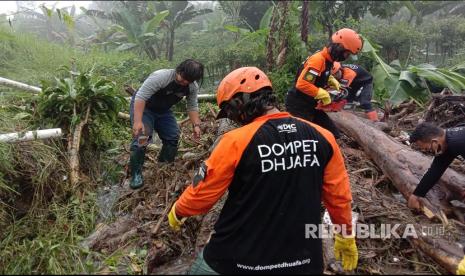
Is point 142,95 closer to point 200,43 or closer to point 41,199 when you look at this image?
point 41,199

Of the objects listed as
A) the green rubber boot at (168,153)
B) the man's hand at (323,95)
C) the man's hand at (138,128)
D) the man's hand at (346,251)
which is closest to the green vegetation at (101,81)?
the green rubber boot at (168,153)

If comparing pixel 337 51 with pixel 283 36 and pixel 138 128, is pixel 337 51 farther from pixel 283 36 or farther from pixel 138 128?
pixel 283 36

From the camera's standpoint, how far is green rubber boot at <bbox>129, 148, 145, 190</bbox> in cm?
421

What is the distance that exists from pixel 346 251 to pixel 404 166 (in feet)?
6.20

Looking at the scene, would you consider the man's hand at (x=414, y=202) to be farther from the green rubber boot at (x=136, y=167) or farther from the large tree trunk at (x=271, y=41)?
the large tree trunk at (x=271, y=41)

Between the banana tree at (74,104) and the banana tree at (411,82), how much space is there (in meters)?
5.03

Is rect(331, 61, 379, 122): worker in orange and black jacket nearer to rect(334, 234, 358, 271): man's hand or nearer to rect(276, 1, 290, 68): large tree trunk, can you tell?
rect(276, 1, 290, 68): large tree trunk

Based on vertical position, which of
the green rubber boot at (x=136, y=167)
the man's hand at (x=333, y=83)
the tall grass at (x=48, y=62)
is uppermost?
the man's hand at (x=333, y=83)

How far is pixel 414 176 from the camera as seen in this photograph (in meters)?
3.85

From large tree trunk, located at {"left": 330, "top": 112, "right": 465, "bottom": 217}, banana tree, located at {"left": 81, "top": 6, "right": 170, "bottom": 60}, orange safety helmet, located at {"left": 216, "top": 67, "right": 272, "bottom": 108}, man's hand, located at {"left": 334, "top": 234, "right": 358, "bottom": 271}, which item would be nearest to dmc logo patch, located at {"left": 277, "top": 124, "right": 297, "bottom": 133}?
orange safety helmet, located at {"left": 216, "top": 67, "right": 272, "bottom": 108}

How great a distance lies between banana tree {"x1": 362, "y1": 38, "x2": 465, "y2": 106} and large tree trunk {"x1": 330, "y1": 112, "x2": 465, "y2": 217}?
2305 millimetres

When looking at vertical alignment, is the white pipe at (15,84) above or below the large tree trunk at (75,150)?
above

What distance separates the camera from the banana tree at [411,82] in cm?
686

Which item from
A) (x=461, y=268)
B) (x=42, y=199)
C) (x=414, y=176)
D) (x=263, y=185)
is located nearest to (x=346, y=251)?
(x=461, y=268)
